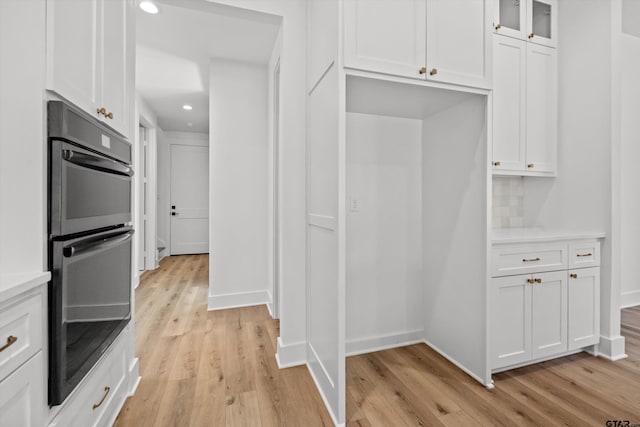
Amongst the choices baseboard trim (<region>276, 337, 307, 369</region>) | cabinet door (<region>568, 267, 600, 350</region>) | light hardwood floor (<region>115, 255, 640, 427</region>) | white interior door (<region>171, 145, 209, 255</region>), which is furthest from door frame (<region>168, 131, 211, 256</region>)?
cabinet door (<region>568, 267, 600, 350</region>)

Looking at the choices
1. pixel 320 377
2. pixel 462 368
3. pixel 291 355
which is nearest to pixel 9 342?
pixel 320 377

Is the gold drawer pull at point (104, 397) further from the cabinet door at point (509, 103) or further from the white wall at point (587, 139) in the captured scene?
the white wall at point (587, 139)

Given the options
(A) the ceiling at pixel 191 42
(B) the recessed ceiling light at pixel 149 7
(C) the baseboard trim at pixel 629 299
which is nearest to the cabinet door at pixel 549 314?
(C) the baseboard trim at pixel 629 299

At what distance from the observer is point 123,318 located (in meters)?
1.67

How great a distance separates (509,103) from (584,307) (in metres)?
1.61

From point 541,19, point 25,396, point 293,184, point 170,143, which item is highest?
point 541,19

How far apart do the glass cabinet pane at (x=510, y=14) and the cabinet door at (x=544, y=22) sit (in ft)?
A: 0.56

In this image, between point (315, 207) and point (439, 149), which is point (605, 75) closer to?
point (439, 149)

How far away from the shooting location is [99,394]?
141cm

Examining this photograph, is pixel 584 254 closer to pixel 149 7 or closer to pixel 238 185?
pixel 238 185

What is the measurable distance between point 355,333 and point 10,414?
1.90 m

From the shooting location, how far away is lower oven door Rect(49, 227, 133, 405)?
1.06m

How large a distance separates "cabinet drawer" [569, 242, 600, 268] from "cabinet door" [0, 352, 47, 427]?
9.64 feet

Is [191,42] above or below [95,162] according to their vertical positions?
above
